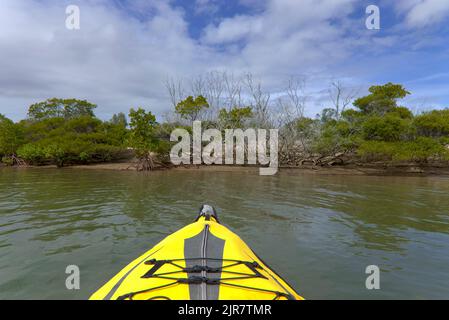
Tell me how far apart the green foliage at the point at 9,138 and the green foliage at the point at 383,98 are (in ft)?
92.1

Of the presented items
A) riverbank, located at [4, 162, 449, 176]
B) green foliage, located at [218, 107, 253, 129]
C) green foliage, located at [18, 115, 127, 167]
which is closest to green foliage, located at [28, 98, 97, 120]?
green foliage, located at [18, 115, 127, 167]

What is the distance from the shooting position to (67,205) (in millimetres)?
7730

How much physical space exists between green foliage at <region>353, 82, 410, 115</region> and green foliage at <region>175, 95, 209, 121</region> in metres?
13.1

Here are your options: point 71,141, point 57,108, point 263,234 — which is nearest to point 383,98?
point 263,234

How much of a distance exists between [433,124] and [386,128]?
321 cm

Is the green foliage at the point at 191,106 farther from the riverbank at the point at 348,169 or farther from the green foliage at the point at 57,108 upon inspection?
the green foliage at the point at 57,108

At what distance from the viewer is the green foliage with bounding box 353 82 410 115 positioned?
2088cm

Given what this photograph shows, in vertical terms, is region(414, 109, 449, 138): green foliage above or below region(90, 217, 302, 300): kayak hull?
above

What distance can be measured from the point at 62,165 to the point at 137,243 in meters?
19.4

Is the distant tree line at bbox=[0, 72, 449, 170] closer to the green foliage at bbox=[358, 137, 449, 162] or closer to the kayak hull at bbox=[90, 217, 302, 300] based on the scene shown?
the green foliage at bbox=[358, 137, 449, 162]

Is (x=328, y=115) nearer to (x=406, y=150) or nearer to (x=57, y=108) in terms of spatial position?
(x=406, y=150)

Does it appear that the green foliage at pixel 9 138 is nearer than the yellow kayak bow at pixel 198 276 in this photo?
No

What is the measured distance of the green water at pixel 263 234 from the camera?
11.7 feet
